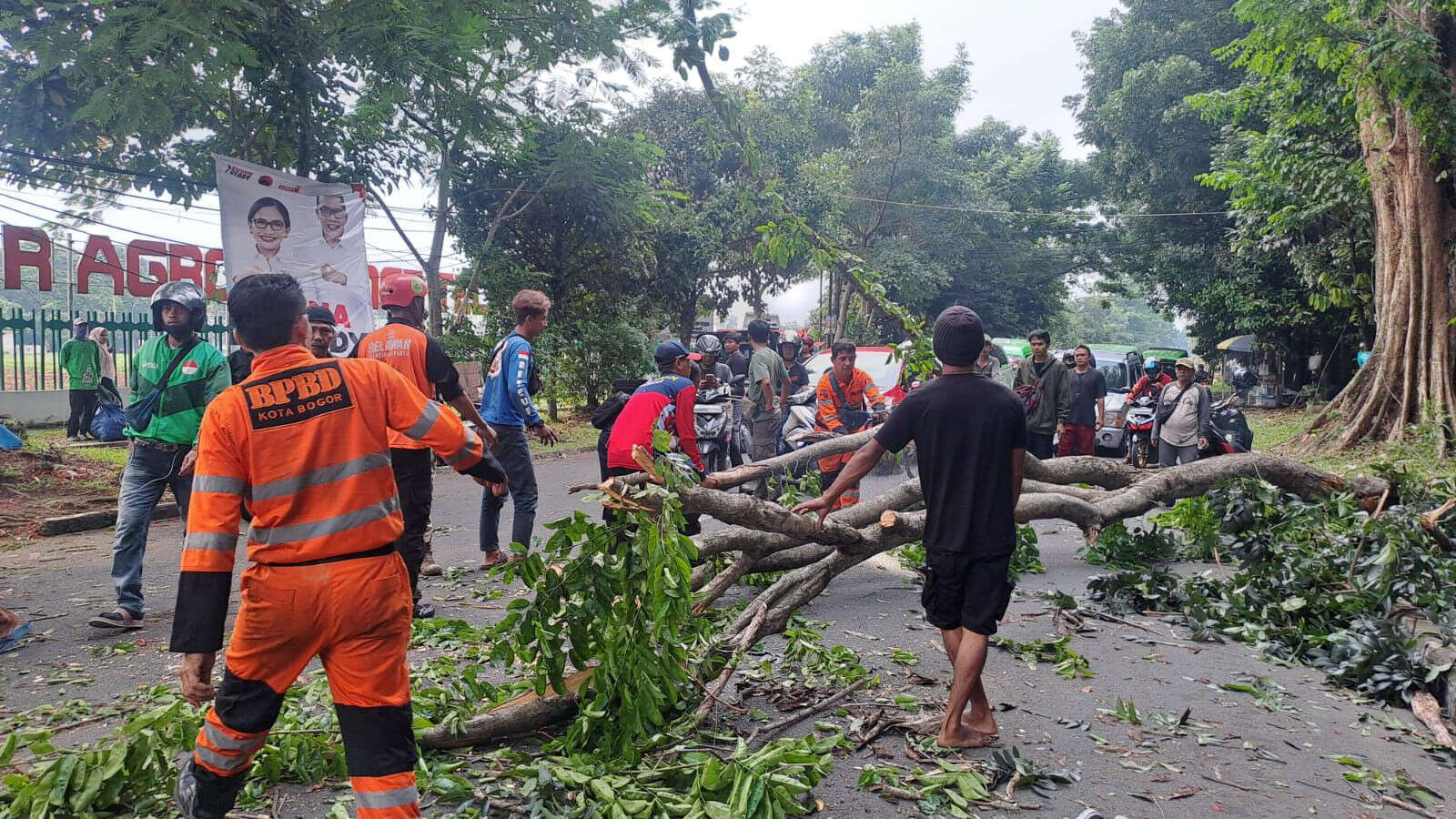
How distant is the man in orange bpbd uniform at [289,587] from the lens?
2.46 meters

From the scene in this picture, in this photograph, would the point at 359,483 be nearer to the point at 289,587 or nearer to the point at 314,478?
the point at 314,478

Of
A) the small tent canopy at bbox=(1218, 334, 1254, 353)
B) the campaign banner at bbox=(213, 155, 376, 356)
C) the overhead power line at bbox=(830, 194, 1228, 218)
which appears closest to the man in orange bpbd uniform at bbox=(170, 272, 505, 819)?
the campaign banner at bbox=(213, 155, 376, 356)

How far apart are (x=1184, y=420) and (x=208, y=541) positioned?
895 centimetres

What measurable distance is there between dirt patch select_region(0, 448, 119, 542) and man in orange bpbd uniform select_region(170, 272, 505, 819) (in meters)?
7.20

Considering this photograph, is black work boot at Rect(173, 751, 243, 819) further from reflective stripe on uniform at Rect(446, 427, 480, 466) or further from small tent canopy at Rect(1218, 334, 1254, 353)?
small tent canopy at Rect(1218, 334, 1254, 353)

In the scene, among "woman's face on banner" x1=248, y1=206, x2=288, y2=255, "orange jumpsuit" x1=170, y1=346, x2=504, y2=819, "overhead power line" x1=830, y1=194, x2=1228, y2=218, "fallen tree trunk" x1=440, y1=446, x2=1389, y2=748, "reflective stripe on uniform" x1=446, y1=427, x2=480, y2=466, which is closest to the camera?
"orange jumpsuit" x1=170, y1=346, x2=504, y2=819

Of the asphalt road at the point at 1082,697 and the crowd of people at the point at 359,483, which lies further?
the asphalt road at the point at 1082,697

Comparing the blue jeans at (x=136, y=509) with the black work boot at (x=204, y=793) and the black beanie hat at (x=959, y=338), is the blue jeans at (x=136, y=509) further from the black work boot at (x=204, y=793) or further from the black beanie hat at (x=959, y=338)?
the black beanie hat at (x=959, y=338)

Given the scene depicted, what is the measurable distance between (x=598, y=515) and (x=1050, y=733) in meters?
5.72

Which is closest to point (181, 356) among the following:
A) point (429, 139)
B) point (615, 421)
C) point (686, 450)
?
point (615, 421)

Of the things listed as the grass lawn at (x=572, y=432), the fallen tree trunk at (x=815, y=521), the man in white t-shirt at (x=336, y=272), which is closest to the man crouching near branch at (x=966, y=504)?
the fallen tree trunk at (x=815, y=521)

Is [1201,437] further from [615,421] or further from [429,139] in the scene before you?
[429,139]

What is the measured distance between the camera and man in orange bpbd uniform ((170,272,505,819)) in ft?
8.05

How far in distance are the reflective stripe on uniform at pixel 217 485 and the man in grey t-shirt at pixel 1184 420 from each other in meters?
8.66
